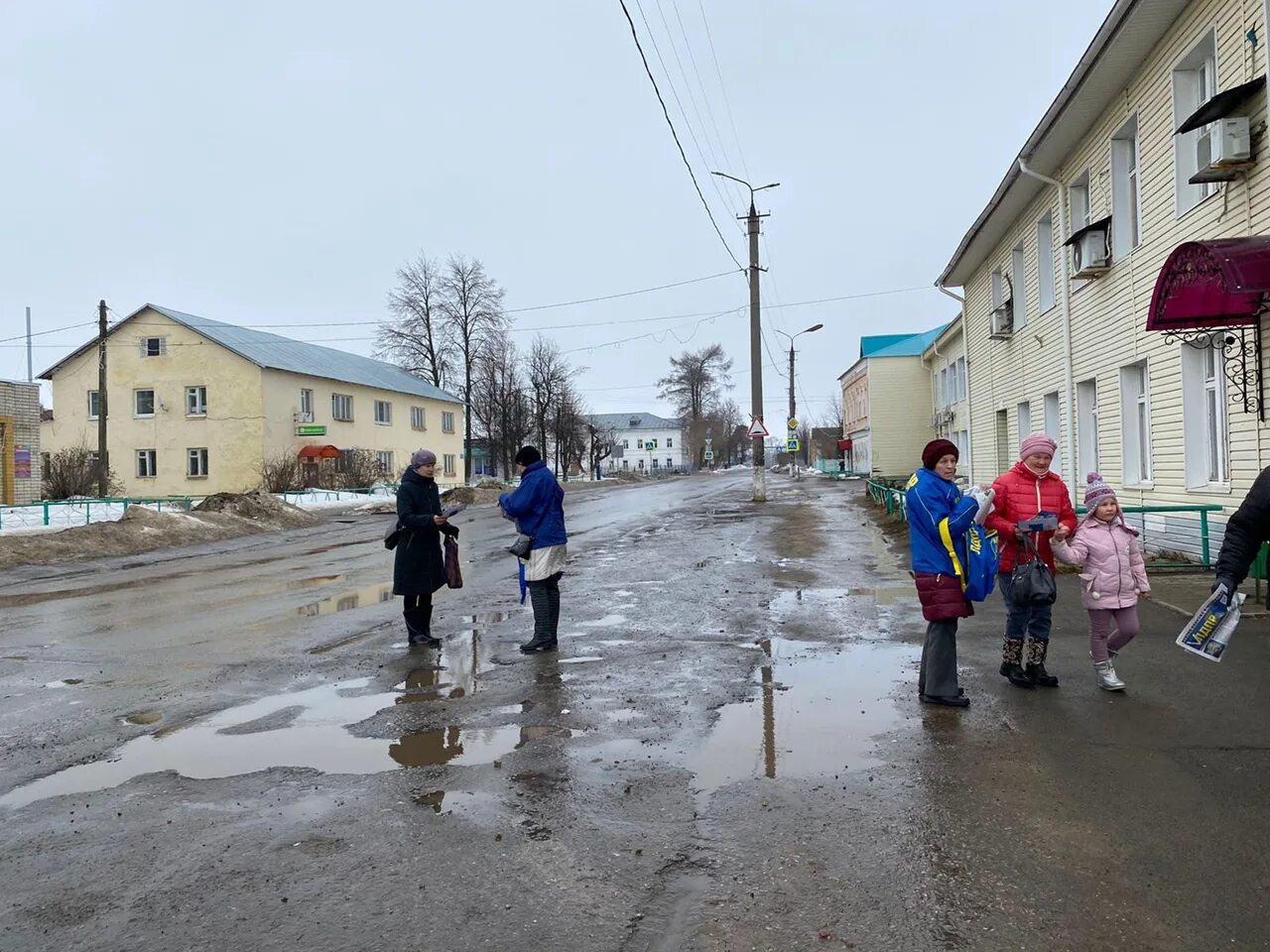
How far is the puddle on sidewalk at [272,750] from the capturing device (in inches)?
195

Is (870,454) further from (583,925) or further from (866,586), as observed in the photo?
(583,925)

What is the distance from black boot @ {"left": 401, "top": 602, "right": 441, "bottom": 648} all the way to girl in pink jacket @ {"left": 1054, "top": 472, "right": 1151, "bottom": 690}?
201 inches

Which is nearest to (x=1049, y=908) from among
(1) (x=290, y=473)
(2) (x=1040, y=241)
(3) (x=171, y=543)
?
(2) (x=1040, y=241)

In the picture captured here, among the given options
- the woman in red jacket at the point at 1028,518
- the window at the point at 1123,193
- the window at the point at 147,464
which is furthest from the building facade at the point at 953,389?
the window at the point at 147,464

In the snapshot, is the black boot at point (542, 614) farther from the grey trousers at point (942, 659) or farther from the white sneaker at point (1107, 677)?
the white sneaker at point (1107, 677)

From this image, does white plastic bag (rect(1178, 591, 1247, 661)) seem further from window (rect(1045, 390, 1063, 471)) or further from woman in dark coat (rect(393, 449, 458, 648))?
window (rect(1045, 390, 1063, 471))

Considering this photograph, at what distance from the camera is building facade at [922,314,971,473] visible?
94.0 ft

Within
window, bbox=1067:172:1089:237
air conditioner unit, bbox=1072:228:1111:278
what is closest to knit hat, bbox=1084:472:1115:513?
air conditioner unit, bbox=1072:228:1111:278

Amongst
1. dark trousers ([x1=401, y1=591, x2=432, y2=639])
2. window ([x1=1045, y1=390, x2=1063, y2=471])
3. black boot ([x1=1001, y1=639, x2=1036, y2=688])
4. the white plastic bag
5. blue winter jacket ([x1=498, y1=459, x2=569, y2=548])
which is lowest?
black boot ([x1=1001, y1=639, x2=1036, y2=688])

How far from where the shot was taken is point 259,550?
19703 millimetres

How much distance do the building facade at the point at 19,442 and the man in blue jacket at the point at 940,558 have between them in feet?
94.4

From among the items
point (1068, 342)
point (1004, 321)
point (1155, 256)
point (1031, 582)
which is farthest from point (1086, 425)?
point (1031, 582)

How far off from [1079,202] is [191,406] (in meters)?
36.9

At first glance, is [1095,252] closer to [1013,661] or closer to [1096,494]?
[1096,494]
